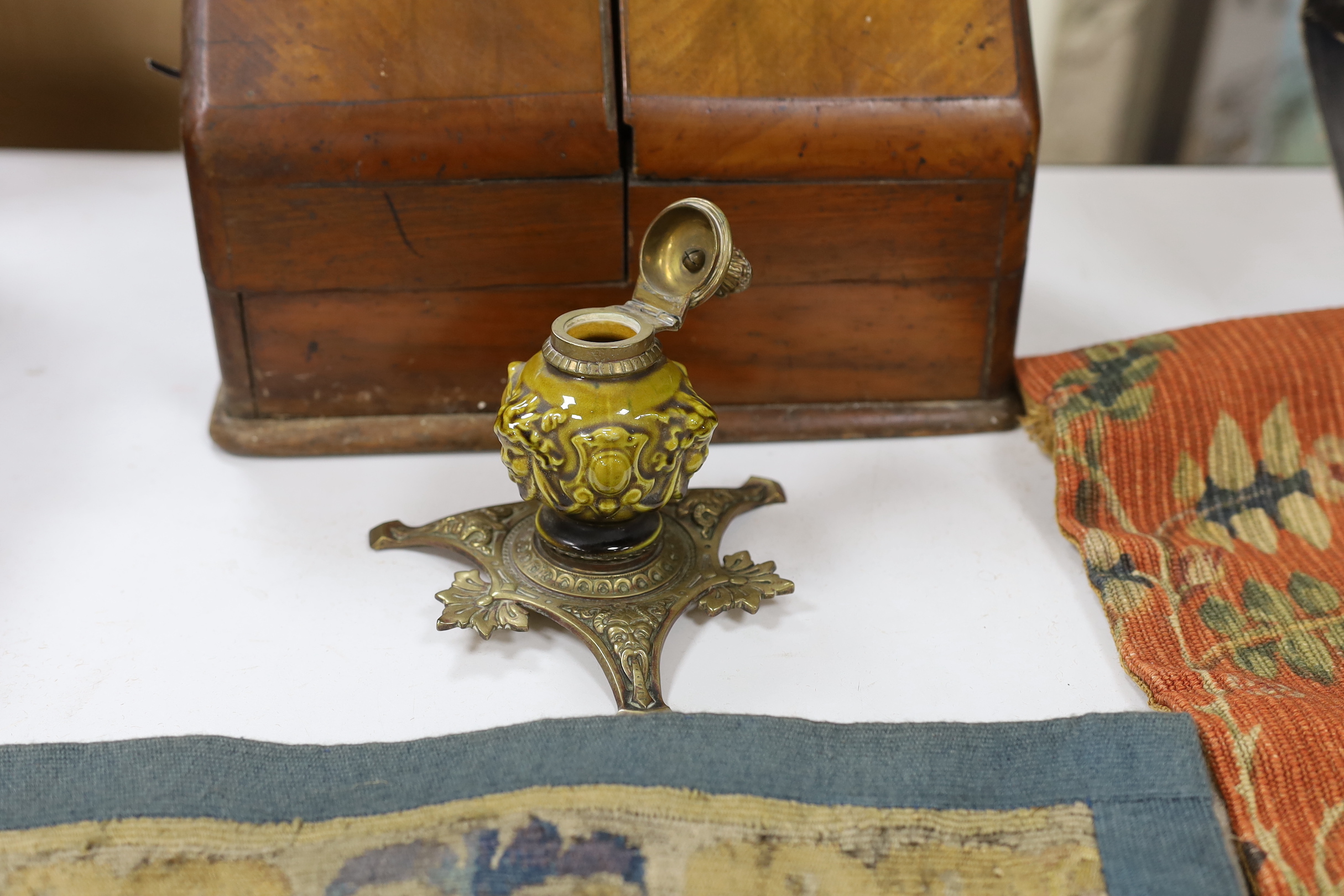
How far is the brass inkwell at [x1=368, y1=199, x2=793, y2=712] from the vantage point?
1020mm

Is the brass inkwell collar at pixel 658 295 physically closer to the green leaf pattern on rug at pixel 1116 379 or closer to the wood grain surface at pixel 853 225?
the wood grain surface at pixel 853 225

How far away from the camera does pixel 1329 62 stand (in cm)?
156

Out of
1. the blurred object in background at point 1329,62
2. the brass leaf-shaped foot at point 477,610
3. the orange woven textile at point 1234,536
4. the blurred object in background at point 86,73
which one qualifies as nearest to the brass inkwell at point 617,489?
the brass leaf-shaped foot at point 477,610

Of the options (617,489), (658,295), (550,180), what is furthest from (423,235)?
(617,489)

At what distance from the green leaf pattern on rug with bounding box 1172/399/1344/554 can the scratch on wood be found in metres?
0.84

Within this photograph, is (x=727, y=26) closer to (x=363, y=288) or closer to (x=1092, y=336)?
(x=363, y=288)

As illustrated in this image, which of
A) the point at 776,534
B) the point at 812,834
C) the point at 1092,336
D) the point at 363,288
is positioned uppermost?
the point at 363,288

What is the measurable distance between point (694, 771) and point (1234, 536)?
659 mm

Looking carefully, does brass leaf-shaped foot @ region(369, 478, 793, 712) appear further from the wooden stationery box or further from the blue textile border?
the wooden stationery box

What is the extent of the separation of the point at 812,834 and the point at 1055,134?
2.01 meters

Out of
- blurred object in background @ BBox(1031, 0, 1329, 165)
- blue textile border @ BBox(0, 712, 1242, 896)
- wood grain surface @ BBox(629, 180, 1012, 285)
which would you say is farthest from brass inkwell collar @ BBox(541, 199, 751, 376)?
blurred object in background @ BBox(1031, 0, 1329, 165)

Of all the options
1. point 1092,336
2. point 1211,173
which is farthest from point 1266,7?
point 1092,336

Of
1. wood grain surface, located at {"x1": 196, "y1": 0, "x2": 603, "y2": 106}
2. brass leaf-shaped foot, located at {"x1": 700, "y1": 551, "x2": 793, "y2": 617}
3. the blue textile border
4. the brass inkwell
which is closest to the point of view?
the blue textile border

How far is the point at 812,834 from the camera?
90 cm
